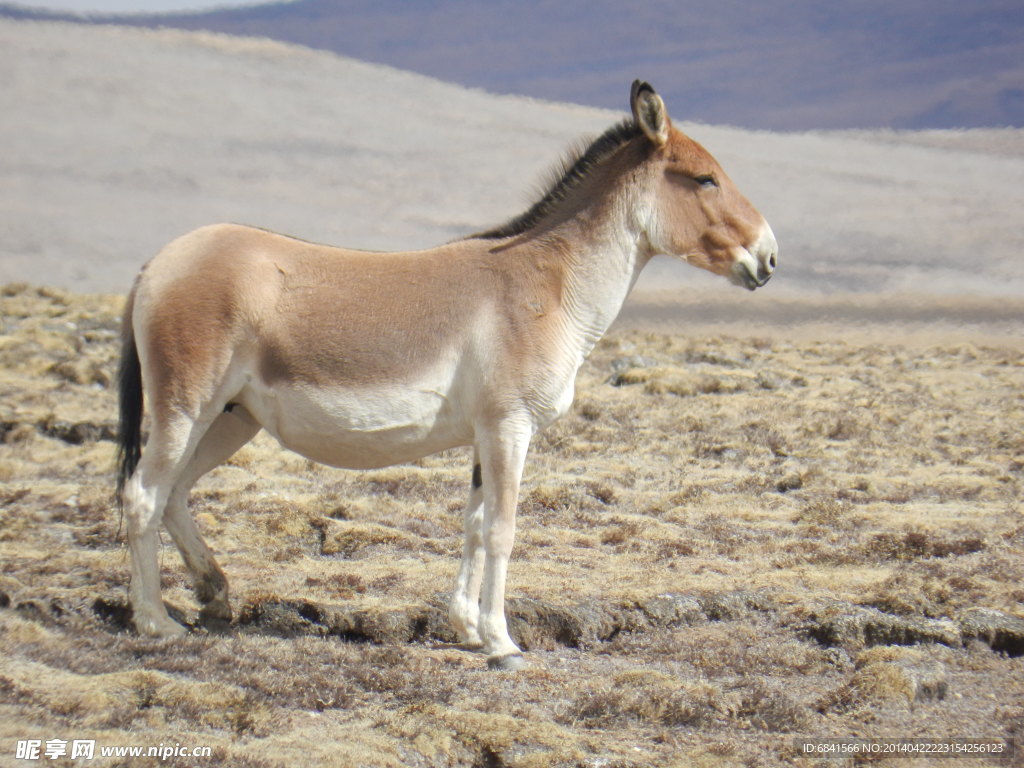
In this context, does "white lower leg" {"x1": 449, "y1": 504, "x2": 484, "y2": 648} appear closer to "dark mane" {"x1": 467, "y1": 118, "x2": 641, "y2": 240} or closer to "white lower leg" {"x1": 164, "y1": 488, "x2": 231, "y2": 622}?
"white lower leg" {"x1": 164, "y1": 488, "x2": 231, "y2": 622}

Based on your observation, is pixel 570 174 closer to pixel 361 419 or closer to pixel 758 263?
pixel 758 263

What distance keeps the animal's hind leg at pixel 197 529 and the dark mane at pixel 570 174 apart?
1.94 meters

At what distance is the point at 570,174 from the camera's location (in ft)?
22.0

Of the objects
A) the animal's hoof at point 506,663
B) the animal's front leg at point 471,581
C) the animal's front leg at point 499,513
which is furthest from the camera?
the animal's front leg at point 471,581

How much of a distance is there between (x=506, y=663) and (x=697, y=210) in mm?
2898

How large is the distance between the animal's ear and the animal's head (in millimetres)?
25

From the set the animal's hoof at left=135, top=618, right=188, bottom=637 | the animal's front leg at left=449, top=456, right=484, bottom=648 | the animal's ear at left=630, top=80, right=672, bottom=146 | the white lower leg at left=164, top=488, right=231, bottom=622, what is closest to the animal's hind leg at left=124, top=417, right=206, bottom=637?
the animal's hoof at left=135, top=618, right=188, bottom=637

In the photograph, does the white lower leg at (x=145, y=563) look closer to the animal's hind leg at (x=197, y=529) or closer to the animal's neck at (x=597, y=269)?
the animal's hind leg at (x=197, y=529)

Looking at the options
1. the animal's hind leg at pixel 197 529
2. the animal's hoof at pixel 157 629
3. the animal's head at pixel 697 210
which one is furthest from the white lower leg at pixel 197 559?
the animal's head at pixel 697 210

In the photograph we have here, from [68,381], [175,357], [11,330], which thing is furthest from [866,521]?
[11,330]

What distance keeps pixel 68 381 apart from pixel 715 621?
11.2 meters

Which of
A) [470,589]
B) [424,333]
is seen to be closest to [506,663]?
[470,589]

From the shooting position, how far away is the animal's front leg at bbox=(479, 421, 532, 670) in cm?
609

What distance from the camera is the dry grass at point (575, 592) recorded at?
4977mm
